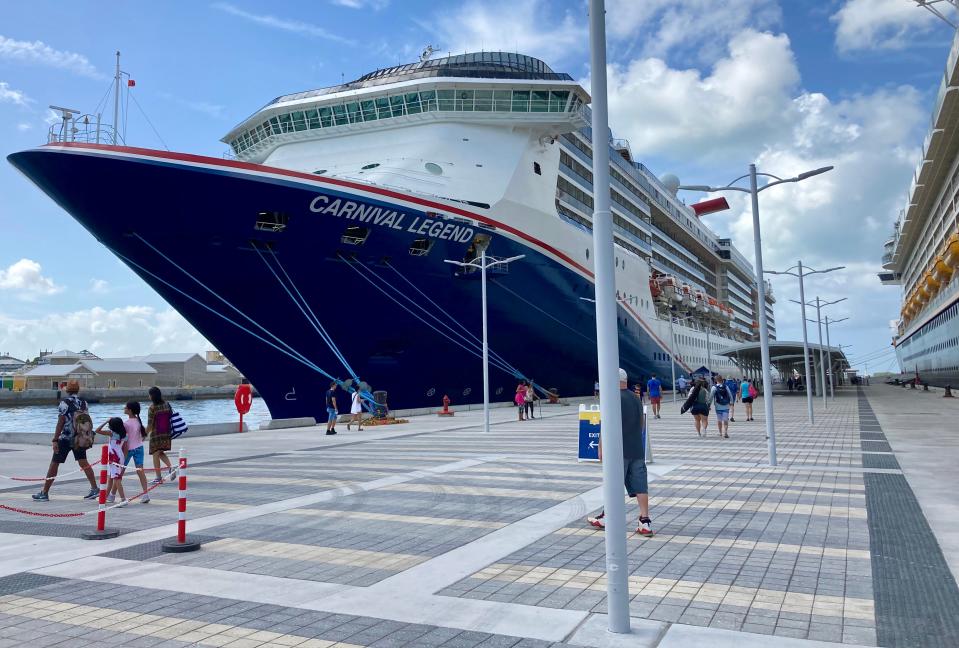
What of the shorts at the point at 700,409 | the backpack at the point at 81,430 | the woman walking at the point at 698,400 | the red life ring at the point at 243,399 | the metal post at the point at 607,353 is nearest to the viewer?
the metal post at the point at 607,353

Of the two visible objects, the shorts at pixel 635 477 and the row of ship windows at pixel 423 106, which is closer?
the shorts at pixel 635 477

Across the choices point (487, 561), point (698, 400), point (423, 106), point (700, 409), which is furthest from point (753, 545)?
point (423, 106)

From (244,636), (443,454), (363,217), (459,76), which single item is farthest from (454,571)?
(459,76)

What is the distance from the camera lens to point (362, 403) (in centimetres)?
2152

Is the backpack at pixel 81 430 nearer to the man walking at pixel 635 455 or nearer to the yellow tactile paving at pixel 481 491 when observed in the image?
the yellow tactile paving at pixel 481 491

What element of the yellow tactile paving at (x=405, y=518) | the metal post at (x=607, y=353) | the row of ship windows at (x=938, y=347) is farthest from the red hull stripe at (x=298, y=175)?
the row of ship windows at (x=938, y=347)

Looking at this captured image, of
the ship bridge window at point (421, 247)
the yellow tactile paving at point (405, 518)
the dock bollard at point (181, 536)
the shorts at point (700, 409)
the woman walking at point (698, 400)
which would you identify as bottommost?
the yellow tactile paving at point (405, 518)

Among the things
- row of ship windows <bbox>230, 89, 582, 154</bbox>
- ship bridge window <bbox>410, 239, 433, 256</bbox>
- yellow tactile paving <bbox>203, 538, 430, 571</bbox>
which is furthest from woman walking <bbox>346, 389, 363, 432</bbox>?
yellow tactile paving <bbox>203, 538, 430, 571</bbox>

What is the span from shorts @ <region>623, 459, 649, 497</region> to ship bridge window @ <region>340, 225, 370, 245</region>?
14.0m

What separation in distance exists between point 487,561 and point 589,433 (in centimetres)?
640

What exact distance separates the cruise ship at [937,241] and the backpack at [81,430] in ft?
117

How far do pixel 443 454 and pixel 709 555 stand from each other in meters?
8.56

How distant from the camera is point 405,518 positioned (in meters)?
7.75

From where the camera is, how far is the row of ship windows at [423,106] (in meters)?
26.2
